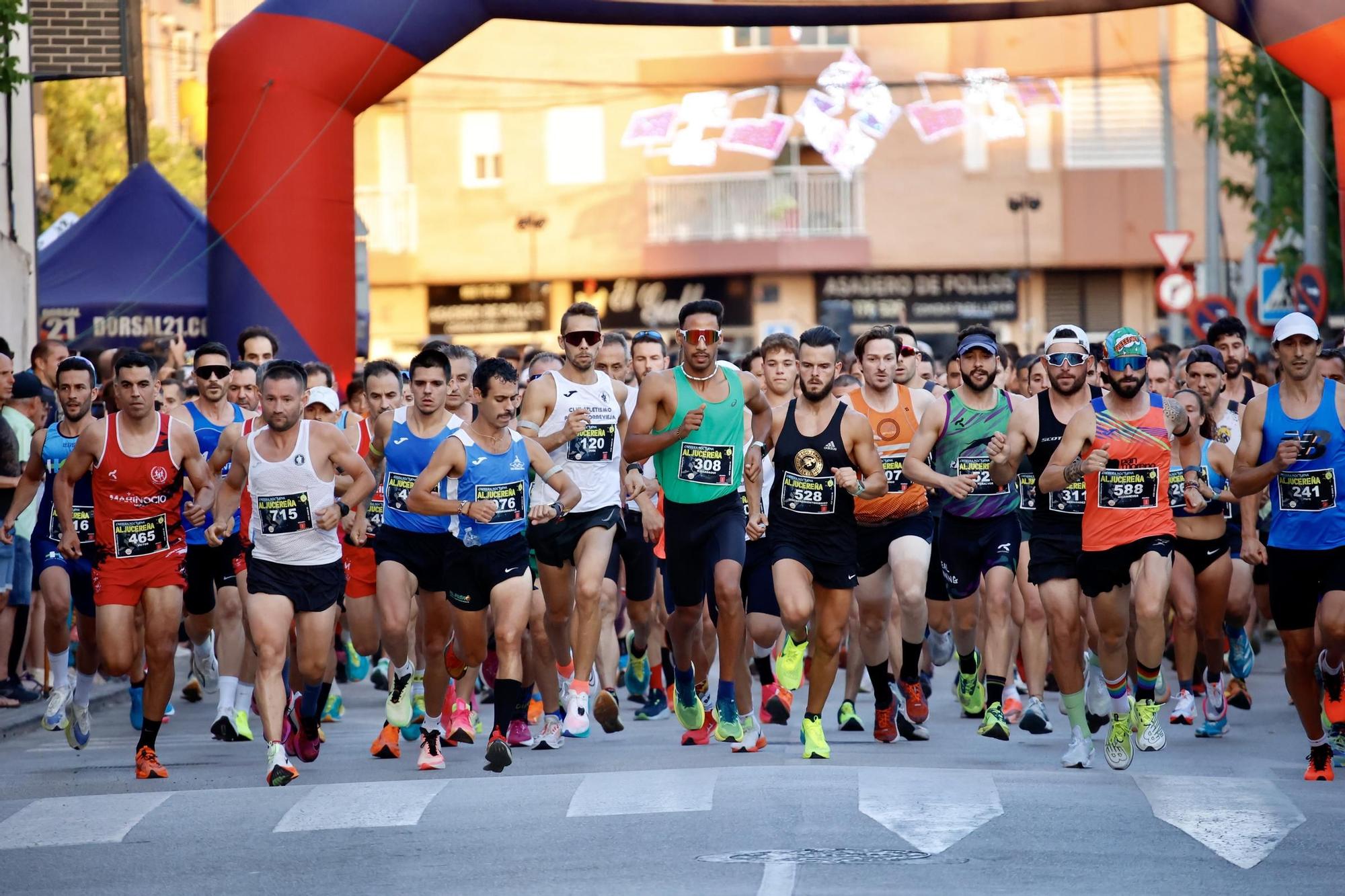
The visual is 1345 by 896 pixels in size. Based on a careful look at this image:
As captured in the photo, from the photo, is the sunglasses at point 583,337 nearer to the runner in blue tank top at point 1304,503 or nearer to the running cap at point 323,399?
the running cap at point 323,399

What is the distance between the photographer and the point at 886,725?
473 inches

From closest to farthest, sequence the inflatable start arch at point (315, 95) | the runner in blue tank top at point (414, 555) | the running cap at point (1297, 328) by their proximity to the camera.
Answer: the running cap at point (1297, 328), the runner in blue tank top at point (414, 555), the inflatable start arch at point (315, 95)

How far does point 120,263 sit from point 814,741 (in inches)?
409

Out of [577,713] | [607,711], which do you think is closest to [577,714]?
[577,713]

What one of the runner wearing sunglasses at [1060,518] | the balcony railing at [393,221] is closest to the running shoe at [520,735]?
the runner wearing sunglasses at [1060,518]

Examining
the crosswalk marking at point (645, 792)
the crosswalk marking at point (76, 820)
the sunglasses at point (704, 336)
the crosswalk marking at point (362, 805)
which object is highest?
the sunglasses at point (704, 336)

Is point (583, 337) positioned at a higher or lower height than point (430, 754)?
higher

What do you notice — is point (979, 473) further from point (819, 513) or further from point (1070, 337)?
point (819, 513)

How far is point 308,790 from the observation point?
10.4 meters

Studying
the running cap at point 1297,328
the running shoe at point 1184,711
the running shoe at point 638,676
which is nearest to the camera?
the running cap at point 1297,328

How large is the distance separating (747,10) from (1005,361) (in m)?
3.28

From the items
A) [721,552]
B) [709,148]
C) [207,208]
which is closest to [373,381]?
[721,552]

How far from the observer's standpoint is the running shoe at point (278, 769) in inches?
418

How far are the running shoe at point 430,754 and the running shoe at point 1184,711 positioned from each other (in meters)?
4.39
